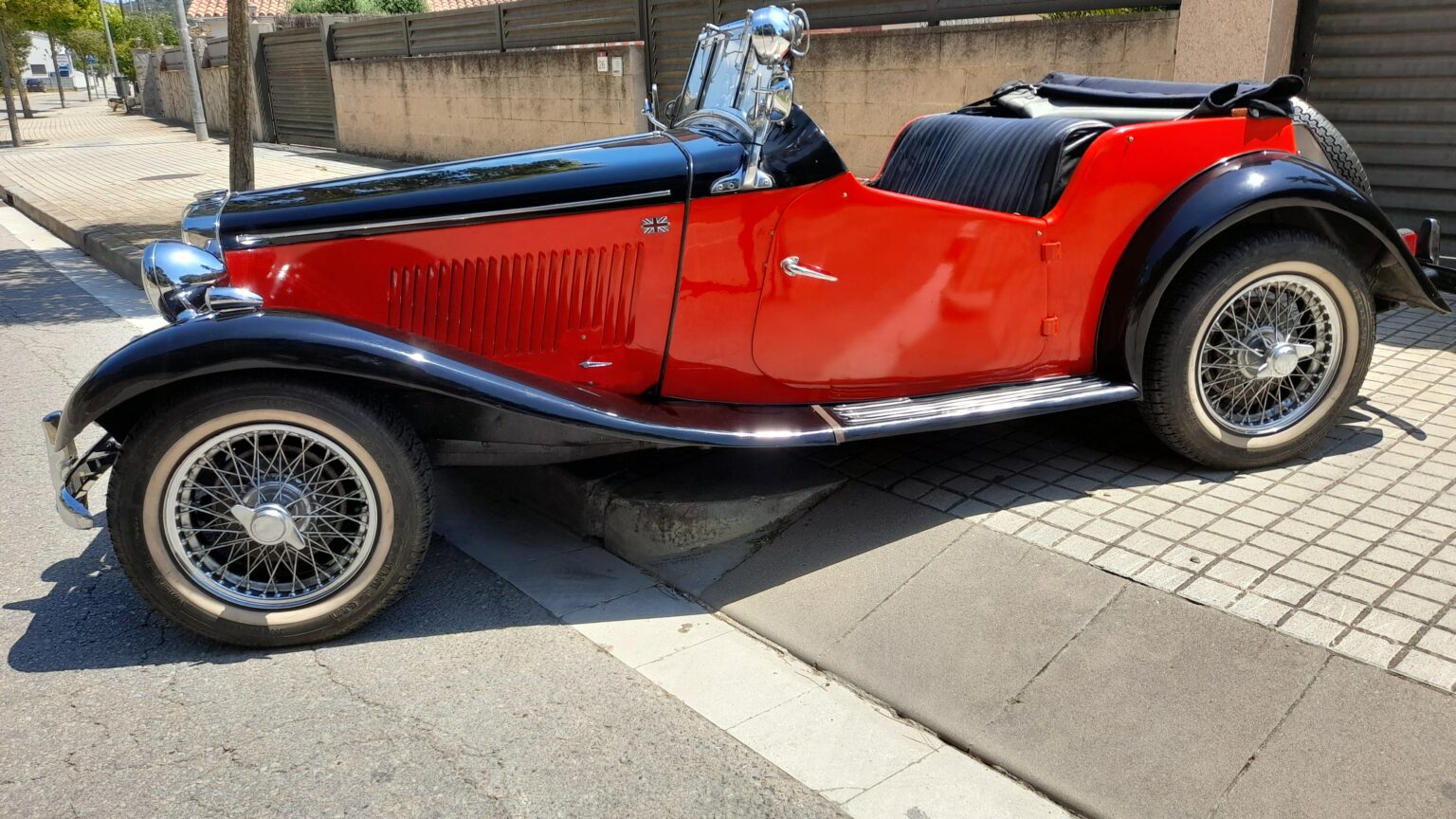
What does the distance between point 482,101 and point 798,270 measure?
464 inches

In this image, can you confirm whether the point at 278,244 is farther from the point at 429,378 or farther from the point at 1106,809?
the point at 1106,809

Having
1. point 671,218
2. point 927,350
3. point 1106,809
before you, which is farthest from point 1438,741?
point 671,218

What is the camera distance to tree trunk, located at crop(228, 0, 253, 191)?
823 centimetres

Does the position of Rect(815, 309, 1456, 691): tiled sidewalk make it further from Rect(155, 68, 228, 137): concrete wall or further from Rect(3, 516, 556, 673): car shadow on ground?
Rect(155, 68, 228, 137): concrete wall

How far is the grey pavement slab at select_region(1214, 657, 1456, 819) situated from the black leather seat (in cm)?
194

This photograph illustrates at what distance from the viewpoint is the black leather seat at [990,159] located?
3.82 m

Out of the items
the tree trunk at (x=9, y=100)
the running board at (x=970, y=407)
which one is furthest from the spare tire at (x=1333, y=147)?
the tree trunk at (x=9, y=100)

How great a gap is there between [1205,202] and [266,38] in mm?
20500

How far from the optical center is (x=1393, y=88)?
20.9ft

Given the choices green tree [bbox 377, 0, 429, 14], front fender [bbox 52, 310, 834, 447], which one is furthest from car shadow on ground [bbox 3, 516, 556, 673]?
green tree [bbox 377, 0, 429, 14]

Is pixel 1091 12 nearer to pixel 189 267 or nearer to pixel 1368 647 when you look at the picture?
pixel 1368 647

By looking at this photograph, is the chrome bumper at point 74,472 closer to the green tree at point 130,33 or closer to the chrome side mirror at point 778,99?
the chrome side mirror at point 778,99

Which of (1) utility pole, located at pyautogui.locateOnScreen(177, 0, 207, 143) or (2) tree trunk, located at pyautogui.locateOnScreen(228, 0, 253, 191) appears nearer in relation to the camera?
(2) tree trunk, located at pyautogui.locateOnScreen(228, 0, 253, 191)

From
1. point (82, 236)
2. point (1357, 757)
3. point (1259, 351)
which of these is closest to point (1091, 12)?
point (1259, 351)
